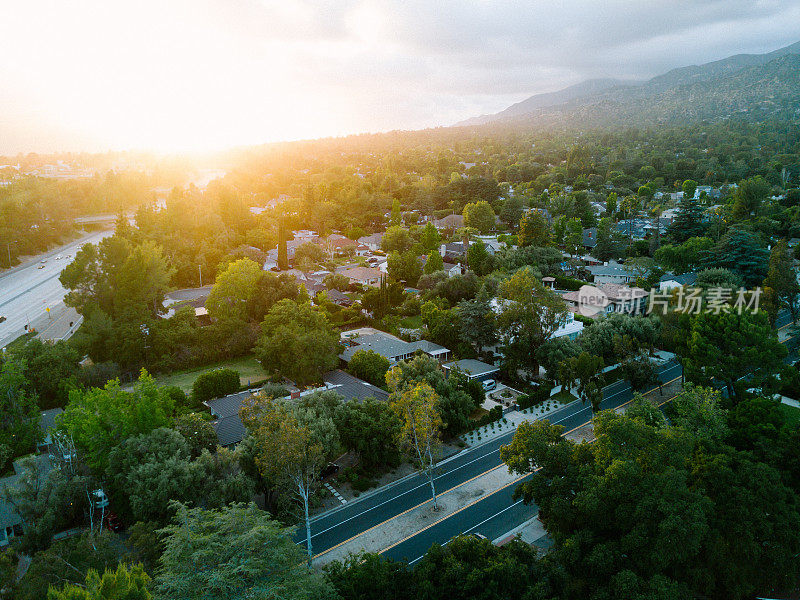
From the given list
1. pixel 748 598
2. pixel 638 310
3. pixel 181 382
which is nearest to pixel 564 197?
pixel 638 310

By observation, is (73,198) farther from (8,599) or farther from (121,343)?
(8,599)

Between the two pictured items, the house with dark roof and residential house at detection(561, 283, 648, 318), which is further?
residential house at detection(561, 283, 648, 318)

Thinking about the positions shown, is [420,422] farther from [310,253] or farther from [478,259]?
[310,253]

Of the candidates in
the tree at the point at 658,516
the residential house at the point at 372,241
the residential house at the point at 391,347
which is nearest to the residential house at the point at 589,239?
the residential house at the point at 372,241

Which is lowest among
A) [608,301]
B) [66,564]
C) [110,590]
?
[608,301]

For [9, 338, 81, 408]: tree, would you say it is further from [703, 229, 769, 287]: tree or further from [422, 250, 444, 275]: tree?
[703, 229, 769, 287]: tree

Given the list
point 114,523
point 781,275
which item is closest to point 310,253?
point 114,523

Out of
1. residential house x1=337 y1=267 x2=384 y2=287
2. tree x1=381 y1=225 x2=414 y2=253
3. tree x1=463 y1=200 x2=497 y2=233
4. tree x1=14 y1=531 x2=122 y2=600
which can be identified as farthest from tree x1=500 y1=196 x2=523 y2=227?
tree x1=14 y1=531 x2=122 y2=600
